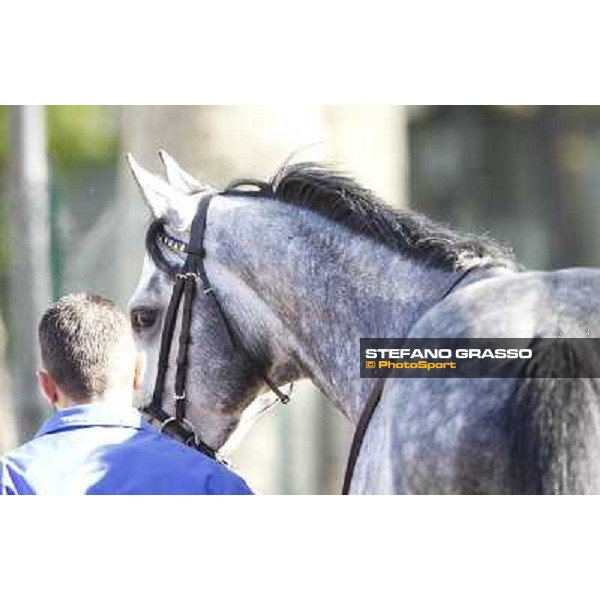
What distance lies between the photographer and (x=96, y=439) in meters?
3.15

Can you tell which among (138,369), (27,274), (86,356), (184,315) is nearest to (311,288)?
(184,315)

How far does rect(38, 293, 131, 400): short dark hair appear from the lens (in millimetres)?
3174

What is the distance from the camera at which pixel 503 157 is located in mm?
7340

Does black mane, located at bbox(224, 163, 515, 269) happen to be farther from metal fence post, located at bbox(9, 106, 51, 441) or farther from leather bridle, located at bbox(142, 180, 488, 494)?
metal fence post, located at bbox(9, 106, 51, 441)

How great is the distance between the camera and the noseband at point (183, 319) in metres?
3.55

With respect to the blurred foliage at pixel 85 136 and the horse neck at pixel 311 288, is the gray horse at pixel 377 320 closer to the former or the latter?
the horse neck at pixel 311 288

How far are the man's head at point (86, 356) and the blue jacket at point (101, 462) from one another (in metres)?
0.05

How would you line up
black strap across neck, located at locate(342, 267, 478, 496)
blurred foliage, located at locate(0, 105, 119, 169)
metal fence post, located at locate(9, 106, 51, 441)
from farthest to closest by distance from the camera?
blurred foliage, located at locate(0, 105, 119, 169)
metal fence post, located at locate(9, 106, 51, 441)
black strap across neck, located at locate(342, 267, 478, 496)

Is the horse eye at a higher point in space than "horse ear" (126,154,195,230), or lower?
lower

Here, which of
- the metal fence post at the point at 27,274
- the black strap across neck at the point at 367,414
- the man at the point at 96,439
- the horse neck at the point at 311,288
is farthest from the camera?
the metal fence post at the point at 27,274

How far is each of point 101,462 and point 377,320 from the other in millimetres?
800

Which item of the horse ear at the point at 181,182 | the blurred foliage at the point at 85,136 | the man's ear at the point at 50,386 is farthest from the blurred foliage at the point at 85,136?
the man's ear at the point at 50,386

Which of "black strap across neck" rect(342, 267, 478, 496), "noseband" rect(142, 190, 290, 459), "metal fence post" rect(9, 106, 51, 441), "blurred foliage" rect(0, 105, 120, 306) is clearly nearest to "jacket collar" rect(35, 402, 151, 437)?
"noseband" rect(142, 190, 290, 459)
